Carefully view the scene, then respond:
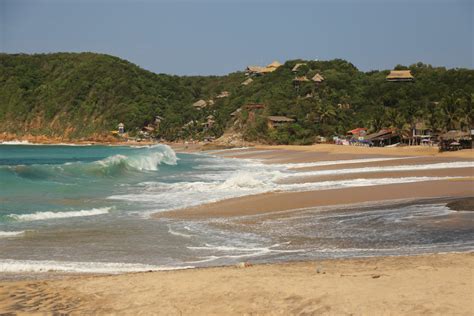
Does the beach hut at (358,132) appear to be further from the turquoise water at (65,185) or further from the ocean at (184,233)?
the ocean at (184,233)

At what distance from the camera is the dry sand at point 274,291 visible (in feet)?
21.6

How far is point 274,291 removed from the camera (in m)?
7.41

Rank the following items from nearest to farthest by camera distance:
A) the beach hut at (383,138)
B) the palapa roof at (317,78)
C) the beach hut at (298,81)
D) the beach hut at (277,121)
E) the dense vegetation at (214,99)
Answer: the beach hut at (383,138), the dense vegetation at (214,99), the beach hut at (277,121), the palapa roof at (317,78), the beach hut at (298,81)

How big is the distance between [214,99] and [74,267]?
438 feet

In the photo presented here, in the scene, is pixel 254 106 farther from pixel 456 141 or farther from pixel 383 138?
pixel 456 141

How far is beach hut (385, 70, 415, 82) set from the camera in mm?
95475

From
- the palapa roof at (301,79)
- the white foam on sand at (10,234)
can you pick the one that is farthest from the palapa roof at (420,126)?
the white foam on sand at (10,234)

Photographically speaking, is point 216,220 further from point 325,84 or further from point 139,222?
point 325,84

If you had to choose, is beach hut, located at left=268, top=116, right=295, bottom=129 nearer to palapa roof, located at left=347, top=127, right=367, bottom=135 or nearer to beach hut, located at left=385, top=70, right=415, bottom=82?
palapa roof, located at left=347, top=127, right=367, bottom=135

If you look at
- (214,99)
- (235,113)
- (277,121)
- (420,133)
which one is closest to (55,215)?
(420,133)

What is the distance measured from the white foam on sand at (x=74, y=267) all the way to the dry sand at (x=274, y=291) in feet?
2.89

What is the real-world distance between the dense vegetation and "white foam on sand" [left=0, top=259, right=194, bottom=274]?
50.7m

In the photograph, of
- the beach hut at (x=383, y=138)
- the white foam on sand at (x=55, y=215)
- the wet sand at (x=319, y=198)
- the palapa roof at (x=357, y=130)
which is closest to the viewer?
the white foam on sand at (x=55, y=215)

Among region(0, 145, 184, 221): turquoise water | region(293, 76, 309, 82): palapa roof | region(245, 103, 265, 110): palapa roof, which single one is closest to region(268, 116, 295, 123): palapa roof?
region(245, 103, 265, 110): palapa roof
